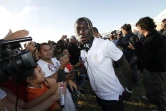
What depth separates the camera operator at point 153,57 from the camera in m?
3.37

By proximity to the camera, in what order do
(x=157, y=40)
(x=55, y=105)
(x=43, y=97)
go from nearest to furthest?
(x=43, y=97)
(x=55, y=105)
(x=157, y=40)

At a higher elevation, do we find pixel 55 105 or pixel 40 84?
pixel 40 84

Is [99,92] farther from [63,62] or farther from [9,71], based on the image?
[9,71]

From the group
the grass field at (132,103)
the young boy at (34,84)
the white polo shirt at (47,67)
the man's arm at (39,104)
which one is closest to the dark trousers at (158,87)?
the grass field at (132,103)

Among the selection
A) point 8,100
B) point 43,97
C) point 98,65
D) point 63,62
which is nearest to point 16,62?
point 8,100

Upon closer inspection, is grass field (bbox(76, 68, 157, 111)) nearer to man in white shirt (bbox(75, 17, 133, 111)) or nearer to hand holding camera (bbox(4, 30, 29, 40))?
man in white shirt (bbox(75, 17, 133, 111))

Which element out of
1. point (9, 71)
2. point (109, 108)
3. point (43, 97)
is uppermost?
point (9, 71)

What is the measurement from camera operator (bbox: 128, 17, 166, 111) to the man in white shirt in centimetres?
140

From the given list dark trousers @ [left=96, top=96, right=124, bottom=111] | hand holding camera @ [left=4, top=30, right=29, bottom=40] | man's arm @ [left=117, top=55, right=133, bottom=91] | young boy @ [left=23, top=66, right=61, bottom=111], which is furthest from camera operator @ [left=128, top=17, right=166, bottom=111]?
hand holding camera @ [left=4, top=30, right=29, bottom=40]

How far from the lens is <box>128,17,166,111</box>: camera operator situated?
3365 millimetres

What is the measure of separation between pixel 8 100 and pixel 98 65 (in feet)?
3.56

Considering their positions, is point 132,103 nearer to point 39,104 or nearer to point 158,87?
point 158,87

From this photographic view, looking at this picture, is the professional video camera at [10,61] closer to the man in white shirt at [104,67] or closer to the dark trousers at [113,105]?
the man in white shirt at [104,67]

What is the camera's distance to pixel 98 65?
7.20 ft
